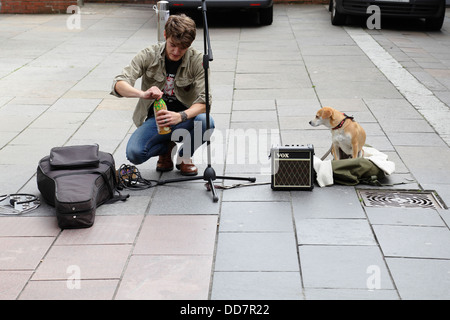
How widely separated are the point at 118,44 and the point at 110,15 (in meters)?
3.93

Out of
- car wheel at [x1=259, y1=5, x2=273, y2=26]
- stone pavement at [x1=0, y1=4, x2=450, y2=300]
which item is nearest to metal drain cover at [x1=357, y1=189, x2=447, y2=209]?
stone pavement at [x1=0, y1=4, x2=450, y2=300]

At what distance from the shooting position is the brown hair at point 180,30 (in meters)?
5.11

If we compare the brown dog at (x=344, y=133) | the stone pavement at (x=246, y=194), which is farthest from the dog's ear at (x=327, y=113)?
the stone pavement at (x=246, y=194)

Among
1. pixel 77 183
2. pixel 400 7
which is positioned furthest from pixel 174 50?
pixel 400 7

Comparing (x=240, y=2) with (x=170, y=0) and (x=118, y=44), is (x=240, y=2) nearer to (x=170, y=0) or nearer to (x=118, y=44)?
(x=170, y=0)

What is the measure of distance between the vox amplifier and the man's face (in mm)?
1080

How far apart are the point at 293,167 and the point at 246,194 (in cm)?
44

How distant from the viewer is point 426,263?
164 inches

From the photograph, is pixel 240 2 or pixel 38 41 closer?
pixel 38 41

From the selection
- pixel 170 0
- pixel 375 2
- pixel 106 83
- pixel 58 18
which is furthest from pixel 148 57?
pixel 58 18

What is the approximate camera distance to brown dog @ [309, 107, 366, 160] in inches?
222

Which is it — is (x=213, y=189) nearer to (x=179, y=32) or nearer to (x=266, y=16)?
(x=179, y=32)

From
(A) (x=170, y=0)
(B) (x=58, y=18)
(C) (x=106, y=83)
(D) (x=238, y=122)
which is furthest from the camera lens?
(B) (x=58, y=18)

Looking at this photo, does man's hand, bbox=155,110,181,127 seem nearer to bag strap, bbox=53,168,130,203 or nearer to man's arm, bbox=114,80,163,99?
man's arm, bbox=114,80,163,99
